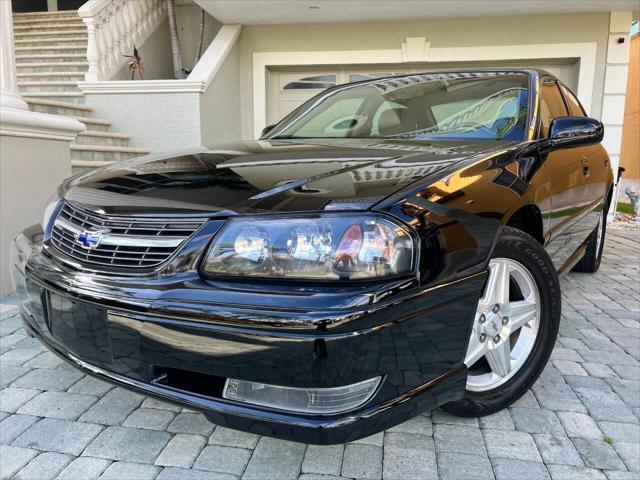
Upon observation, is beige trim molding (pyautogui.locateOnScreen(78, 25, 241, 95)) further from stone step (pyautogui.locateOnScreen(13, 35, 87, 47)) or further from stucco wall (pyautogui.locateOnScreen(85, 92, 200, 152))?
stone step (pyautogui.locateOnScreen(13, 35, 87, 47))

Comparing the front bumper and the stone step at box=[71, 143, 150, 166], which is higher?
the stone step at box=[71, 143, 150, 166]

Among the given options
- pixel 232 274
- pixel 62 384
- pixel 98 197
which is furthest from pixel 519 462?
pixel 62 384

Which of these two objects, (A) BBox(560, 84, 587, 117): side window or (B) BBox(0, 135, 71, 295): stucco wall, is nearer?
(A) BBox(560, 84, 587, 117): side window

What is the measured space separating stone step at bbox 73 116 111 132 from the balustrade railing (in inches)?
26.1

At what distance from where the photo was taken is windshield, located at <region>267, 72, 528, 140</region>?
241 cm

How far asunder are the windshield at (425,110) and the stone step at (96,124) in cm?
452

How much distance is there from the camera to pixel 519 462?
175 cm

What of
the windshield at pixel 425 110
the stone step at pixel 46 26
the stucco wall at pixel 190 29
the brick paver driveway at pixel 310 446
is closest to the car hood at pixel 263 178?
the windshield at pixel 425 110

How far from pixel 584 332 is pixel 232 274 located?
251 cm

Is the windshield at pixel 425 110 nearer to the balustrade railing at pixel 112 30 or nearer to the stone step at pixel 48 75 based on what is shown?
the balustrade railing at pixel 112 30

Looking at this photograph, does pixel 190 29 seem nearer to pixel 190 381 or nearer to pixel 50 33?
pixel 50 33

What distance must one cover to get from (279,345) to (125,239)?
652mm

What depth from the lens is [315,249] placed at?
4.56 feet

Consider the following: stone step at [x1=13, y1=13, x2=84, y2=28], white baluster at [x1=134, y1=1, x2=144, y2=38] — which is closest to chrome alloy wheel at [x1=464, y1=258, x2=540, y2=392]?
white baluster at [x1=134, y1=1, x2=144, y2=38]
